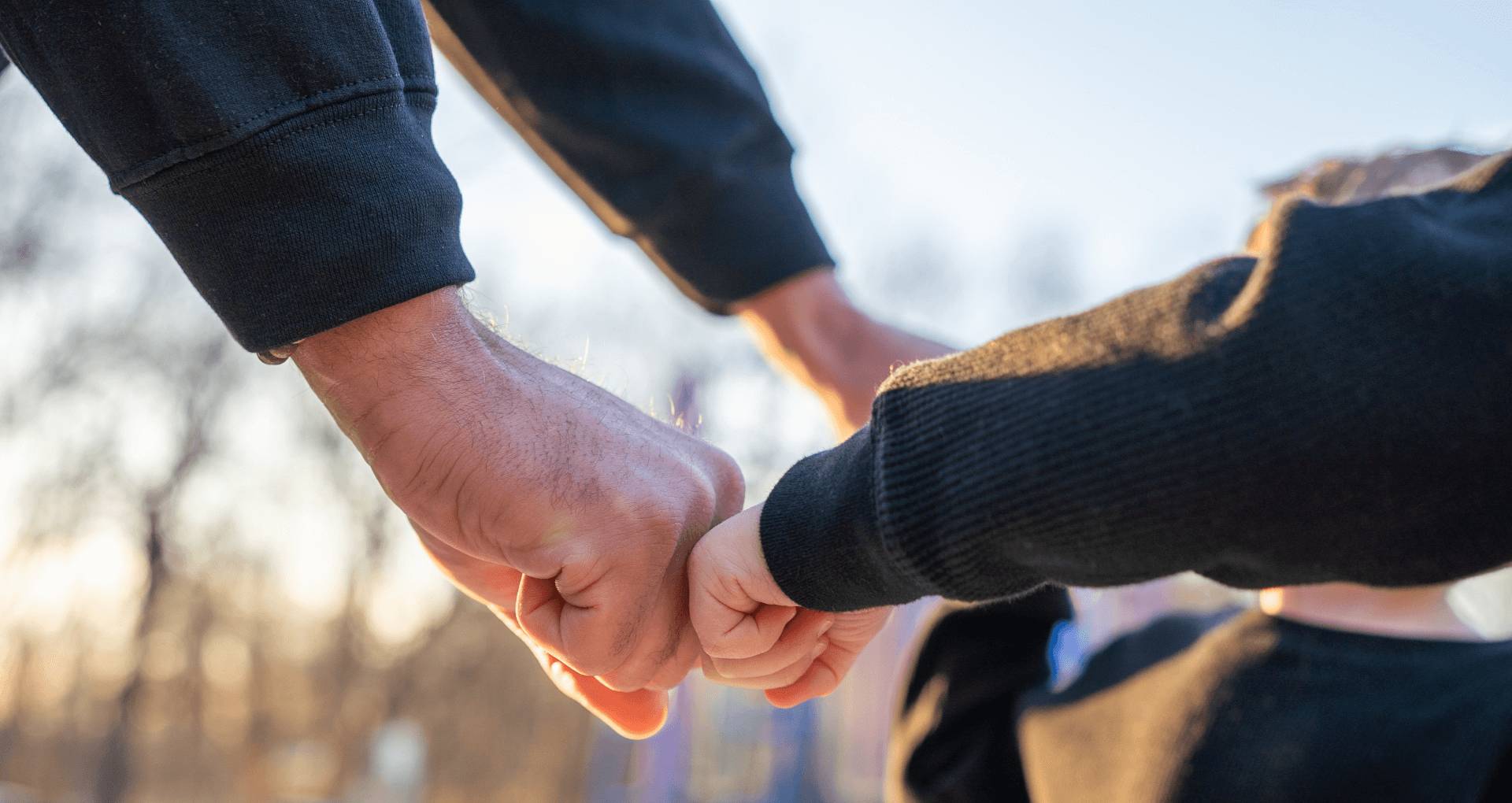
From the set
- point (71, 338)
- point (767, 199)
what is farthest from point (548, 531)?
point (71, 338)

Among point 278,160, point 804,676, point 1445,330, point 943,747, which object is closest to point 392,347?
point 278,160

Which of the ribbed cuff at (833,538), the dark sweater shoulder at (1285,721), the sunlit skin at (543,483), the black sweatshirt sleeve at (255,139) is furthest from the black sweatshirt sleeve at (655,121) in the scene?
the dark sweater shoulder at (1285,721)

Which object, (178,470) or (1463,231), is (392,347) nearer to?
(1463,231)

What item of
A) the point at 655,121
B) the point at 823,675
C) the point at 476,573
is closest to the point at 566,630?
the point at 476,573

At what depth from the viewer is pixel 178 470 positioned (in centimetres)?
1224

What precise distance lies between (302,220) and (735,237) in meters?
0.93

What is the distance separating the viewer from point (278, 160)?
1062mm

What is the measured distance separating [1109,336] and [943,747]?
48.7 inches

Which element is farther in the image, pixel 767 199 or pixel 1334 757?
pixel 767 199

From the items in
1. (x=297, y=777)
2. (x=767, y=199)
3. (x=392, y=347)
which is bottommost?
(x=297, y=777)

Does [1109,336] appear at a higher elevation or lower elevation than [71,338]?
higher

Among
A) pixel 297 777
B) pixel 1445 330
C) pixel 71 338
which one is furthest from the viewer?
pixel 297 777

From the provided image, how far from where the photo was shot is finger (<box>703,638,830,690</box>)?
1396 millimetres

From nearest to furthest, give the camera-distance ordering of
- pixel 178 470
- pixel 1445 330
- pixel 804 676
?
pixel 1445 330, pixel 804 676, pixel 178 470
